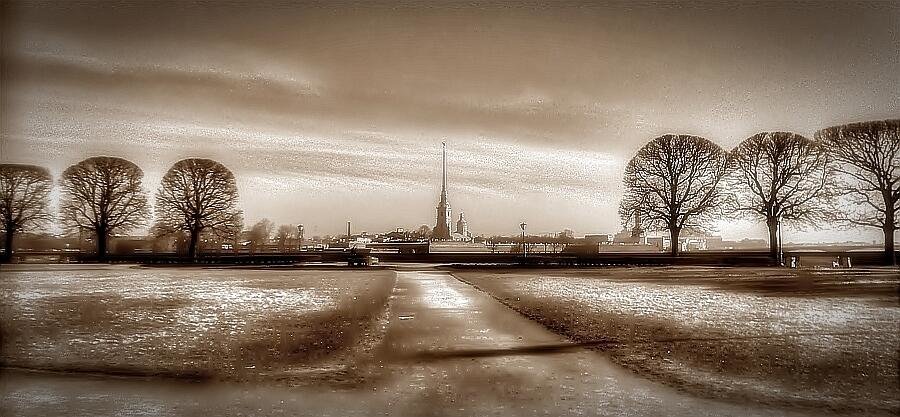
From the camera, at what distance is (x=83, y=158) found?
767cm

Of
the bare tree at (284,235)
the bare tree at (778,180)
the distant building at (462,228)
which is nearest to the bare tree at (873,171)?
the bare tree at (778,180)

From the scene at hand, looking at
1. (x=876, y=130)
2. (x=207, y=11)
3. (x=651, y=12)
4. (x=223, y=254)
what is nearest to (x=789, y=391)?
(x=876, y=130)

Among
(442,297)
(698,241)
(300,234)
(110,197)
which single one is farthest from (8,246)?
(698,241)

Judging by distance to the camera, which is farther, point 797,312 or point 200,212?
point 200,212

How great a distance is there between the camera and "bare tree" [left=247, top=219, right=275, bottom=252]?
936 centimetres

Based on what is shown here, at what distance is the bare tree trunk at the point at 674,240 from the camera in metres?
10.9

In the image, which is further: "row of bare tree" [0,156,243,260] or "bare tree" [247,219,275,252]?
"bare tree" [247,219,275,252]

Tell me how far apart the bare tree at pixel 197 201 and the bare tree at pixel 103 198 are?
1.20 ft

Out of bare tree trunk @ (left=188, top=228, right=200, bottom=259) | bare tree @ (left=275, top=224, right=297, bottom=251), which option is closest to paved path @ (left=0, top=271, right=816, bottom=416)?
bare tree @ (left=275, top=224, right=297, bottom=251)

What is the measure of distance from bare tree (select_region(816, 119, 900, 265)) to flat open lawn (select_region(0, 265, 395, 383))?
673 centimetres

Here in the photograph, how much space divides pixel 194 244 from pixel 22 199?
3.43 metres

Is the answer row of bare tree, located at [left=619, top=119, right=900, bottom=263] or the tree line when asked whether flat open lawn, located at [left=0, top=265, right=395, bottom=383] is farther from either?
row of bare tree, located at [left=619, top=119, right=900, bottom=263]

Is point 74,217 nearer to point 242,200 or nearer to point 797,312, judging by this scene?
point 242,200

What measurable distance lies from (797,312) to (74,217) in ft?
33.5
